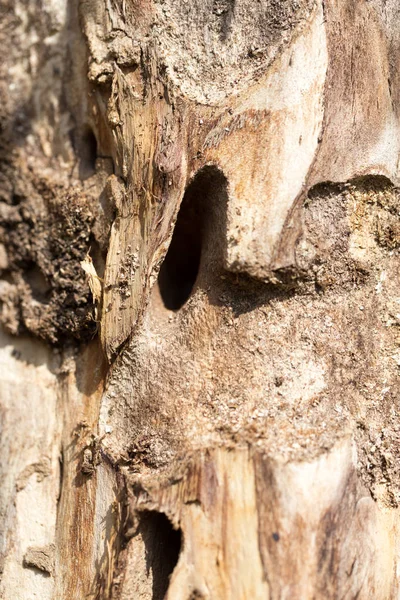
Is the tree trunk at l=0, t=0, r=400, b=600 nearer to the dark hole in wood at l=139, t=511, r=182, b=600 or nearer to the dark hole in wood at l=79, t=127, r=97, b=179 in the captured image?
the dark hole in wood at l=139, t=511, r=182, b=600

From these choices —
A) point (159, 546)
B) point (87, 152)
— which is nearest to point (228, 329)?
point (159, 546)

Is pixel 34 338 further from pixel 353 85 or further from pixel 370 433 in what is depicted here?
pixel 353 85

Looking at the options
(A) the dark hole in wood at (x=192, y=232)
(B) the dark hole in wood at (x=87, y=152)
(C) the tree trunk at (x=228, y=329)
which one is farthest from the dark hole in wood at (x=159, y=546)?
(B) the dark hole in wood at (x=87, y=152)

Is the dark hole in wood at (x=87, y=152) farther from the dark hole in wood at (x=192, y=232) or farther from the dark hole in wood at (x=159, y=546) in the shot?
the dark hole in wood at (x=159, y=546)

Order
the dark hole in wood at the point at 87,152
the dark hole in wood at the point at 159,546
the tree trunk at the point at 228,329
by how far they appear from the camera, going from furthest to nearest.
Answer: the dark hole in wood at the point at 87,152 < the dark hole in wood at the point at 159,546 < the tree trunk at the point at 228,329

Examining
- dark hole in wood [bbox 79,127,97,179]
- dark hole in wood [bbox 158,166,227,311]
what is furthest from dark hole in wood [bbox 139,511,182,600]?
dark hole in wood [bbox 79,127,97,179]

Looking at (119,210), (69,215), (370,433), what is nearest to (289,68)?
(119,210)

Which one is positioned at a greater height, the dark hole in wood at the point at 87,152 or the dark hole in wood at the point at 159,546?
the dark hole in wood at the point at 87,152

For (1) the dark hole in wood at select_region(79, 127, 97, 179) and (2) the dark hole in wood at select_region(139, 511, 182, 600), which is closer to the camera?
(2) the dark hole in wood at select_region(139, 511, 182, 600)
